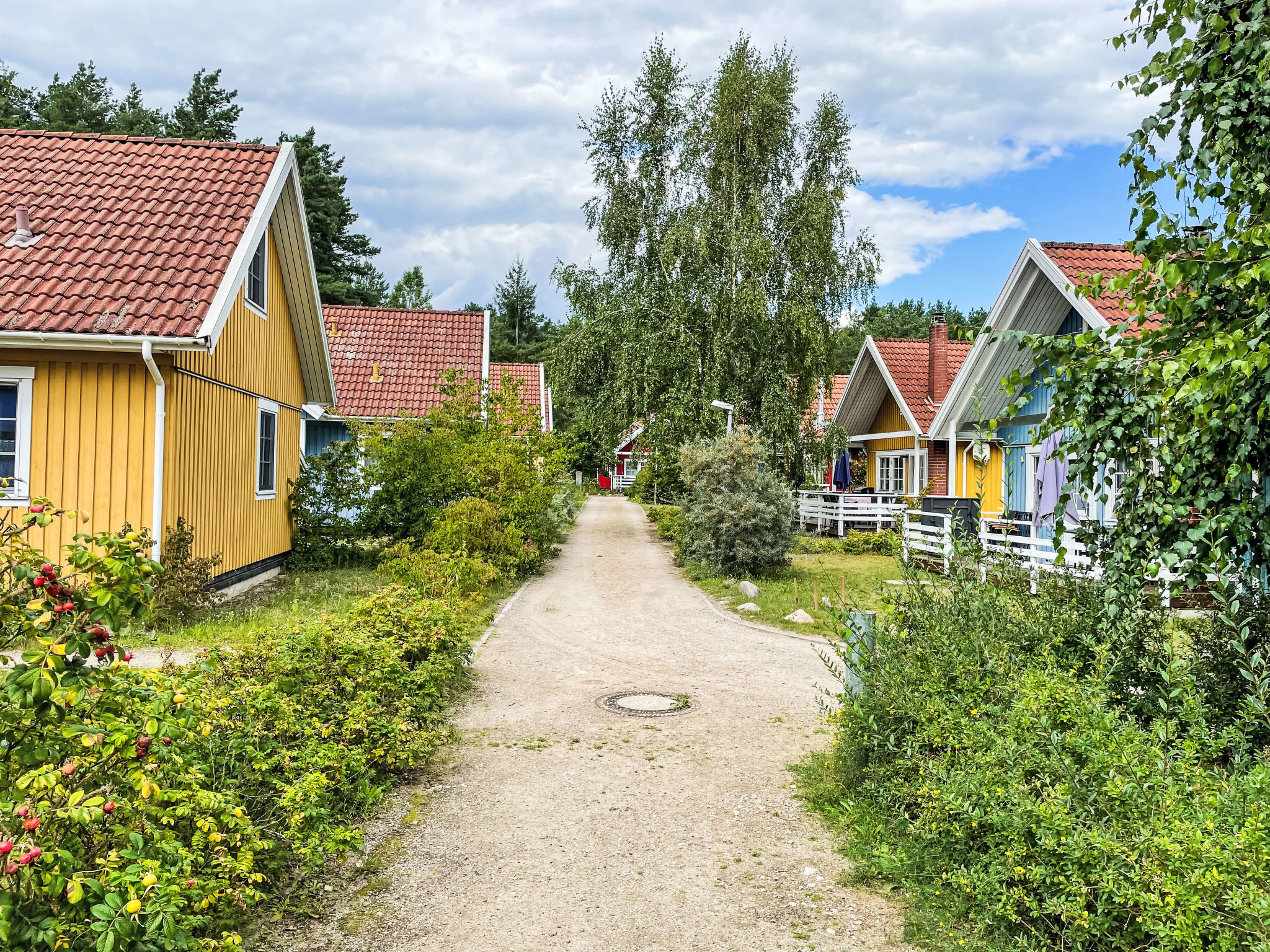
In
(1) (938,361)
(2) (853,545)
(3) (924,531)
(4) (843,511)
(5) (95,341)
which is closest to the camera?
(5) (95,341)

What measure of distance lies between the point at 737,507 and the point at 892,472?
44.1 ft

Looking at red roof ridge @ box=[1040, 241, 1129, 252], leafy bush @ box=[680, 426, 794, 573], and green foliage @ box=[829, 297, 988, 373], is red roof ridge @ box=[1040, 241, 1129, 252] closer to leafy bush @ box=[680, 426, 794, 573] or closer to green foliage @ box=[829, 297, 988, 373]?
leafy bush @ box=[680, 426, 794, 573]

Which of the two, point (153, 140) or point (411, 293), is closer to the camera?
point (153, 140)

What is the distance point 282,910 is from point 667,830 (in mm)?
2135

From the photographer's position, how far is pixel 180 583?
34.8 feet

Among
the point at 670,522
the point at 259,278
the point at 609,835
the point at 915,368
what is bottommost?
the point at 609,835

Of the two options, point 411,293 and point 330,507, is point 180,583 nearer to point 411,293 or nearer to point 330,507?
point 330,507

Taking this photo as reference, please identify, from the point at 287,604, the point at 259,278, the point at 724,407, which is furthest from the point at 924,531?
the point at 259,278

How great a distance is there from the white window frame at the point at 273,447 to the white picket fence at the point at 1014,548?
10.1 meters

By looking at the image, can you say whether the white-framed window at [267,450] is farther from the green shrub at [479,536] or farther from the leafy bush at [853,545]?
the leafy bush at [853,545]

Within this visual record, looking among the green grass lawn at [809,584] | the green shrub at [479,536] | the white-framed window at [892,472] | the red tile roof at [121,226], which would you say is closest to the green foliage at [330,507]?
the green shrub at [479,536]

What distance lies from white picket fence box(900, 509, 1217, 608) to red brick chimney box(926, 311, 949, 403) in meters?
4.94

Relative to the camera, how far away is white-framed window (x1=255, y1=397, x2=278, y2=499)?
14.8 metres

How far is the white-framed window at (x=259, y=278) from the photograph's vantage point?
1390 centimetres
